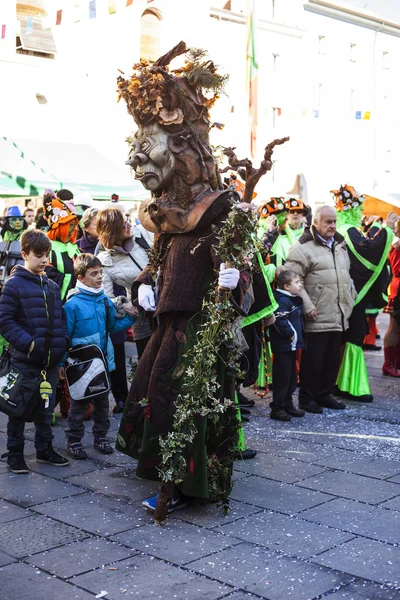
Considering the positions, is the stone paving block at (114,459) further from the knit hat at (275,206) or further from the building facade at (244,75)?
the building facade at (244,75)

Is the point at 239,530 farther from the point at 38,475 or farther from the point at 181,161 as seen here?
the point at 181,161

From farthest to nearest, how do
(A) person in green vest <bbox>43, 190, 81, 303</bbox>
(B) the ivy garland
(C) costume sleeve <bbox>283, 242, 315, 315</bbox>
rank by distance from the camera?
1. (C) costume sleeve <bbox>283, 242, 315, 315</bbox>
2. (A) person in green vest <bbox>43, 190, 81, 303</bbox>
3. (B) the ivy garland

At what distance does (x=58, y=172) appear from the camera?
18625 mm

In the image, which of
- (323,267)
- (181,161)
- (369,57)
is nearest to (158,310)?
(181,161)

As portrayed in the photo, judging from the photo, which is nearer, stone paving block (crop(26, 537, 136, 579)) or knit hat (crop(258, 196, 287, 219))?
stone paving block (crop(26, 537, 136, 579))

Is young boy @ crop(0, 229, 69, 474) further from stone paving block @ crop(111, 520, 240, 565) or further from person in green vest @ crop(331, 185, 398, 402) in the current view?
person in green vest @ crop(331, 185, 398, 402)

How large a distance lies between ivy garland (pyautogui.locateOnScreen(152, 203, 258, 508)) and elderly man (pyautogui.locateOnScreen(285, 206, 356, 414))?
A: 9.87 feet

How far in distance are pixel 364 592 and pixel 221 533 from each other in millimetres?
976

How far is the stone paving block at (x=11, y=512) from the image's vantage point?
4.74 meters

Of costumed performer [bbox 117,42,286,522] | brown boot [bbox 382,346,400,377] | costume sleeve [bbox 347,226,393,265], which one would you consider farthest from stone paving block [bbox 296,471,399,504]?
brown boot [bbox 382,346,400,377]

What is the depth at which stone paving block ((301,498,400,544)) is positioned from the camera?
4.58m

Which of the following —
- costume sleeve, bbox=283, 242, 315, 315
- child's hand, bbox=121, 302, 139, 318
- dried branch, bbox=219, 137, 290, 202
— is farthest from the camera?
costume sleeve, bbox=283, 242, 315, 315

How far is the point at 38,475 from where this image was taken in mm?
5590

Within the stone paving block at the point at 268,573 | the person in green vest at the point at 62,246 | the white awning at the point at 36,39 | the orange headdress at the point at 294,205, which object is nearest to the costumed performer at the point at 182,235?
the stone paving block at the point at 268,573
